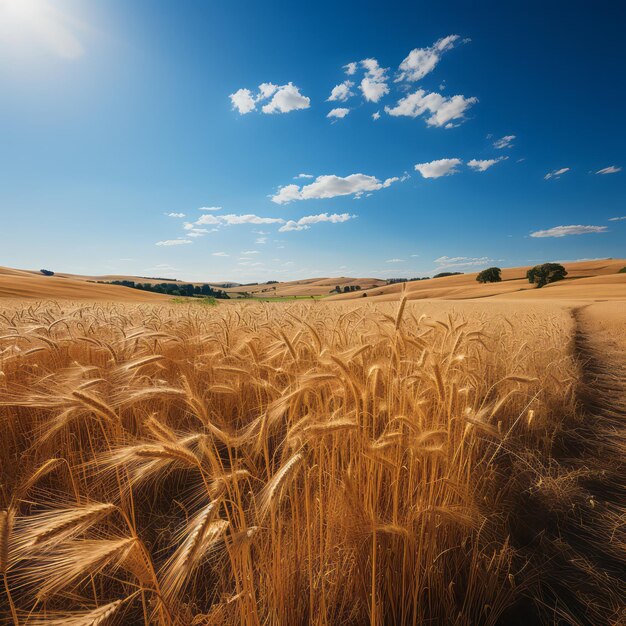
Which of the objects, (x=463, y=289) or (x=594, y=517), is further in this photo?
(x=463, y=289)

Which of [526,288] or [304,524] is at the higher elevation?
[304,524]

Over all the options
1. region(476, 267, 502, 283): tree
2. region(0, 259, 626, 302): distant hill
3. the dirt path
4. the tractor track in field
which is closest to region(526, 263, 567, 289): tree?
region(0, 259, 626, 302): distant hill

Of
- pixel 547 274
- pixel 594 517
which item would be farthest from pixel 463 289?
pixel 594 517

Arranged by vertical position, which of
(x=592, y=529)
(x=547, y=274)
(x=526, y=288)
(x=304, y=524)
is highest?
(x=547, y=274)

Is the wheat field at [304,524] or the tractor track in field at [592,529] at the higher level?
the wheat field at [304,524]

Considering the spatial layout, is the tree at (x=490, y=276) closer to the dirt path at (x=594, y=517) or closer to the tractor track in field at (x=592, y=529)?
the dirt path at (x=594, y=517)

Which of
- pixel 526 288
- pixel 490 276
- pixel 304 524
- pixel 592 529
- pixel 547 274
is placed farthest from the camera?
pixel 490 276

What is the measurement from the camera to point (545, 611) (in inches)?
58.6

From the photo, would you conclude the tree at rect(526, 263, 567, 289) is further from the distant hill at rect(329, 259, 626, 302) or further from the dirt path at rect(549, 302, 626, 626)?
the dirt path at rect(549, 302, 626, 626)

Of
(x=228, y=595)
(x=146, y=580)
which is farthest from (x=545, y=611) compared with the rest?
(x=146, y=580)

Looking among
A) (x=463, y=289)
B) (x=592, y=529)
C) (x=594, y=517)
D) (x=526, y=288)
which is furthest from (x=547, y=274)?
(x=592, y=529)

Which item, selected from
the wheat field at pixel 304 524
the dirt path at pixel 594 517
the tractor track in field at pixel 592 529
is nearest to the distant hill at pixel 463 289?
the dirt path at pixel 594 517

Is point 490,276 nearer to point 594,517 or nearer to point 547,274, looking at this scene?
point 547,274

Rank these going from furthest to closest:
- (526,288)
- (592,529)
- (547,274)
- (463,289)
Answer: (547,274) → (463,289) → (526,288) → (592,529)
